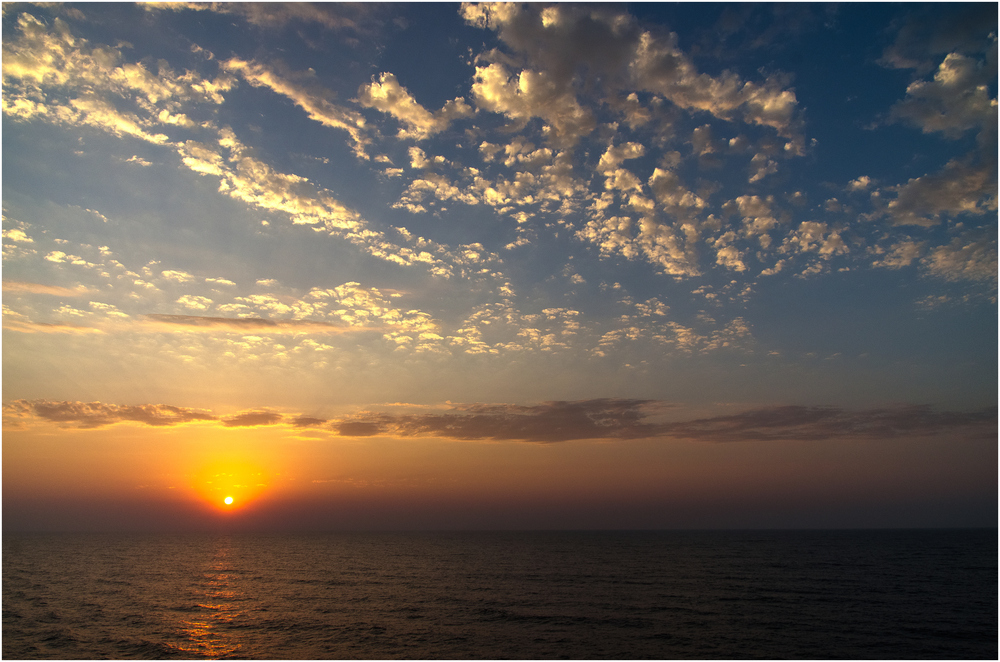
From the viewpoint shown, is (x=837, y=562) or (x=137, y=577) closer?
(x=137, y=577)

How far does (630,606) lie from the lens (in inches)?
1823

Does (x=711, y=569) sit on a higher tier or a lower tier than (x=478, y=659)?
lower

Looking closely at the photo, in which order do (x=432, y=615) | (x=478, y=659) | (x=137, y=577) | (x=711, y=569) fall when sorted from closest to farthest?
(x=478, y=659) < (x=432, y=615) < (x=137, y=577) < (x=711, y=569)

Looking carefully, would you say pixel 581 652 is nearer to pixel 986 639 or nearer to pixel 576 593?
pixel 576 593

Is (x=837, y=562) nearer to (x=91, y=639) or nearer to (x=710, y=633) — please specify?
(x=710, y=633)

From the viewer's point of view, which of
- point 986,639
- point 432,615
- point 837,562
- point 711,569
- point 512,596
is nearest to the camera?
point 986,639

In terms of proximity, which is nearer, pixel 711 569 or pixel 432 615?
pixel 432 615

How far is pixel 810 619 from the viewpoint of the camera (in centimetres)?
4212

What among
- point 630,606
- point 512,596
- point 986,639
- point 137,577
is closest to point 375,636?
point 512,596

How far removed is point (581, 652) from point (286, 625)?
26.0 metres

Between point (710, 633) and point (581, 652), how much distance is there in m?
11.9

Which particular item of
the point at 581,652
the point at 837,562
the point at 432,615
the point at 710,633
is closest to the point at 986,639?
the point at 710,633

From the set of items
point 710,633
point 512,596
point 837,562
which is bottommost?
point 837,562

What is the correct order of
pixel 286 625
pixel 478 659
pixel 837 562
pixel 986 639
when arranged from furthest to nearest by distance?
pixel 837 562 < pixel 286 625 < pixel 986 639 < pixel 478 659
